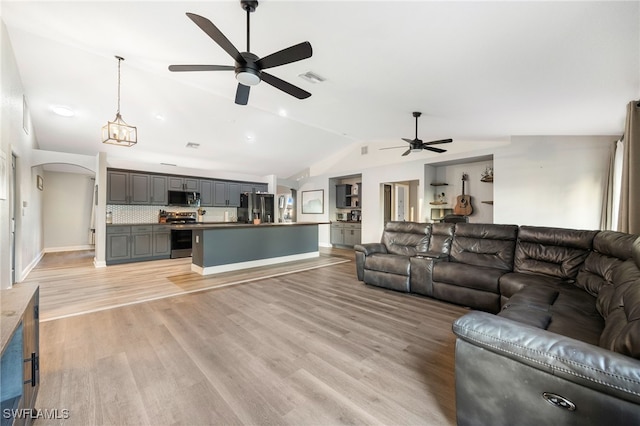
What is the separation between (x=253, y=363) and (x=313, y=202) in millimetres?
7589

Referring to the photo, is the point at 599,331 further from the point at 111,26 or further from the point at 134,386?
the point at 111,26

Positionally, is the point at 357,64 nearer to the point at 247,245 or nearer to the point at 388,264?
the point at 388,264

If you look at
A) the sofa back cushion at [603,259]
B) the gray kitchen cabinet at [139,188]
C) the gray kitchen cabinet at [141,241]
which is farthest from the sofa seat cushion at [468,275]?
the gray kitchen cabinet at [139,188]

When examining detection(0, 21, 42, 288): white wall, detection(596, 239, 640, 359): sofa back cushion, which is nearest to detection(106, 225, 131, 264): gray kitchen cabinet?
detection(0, 21, 42, 288): white wall

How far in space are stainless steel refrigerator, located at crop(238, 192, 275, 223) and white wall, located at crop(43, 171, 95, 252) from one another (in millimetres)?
Answer: 4586

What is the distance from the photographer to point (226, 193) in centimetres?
807

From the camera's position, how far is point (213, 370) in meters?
1.95

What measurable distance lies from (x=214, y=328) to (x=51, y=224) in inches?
326

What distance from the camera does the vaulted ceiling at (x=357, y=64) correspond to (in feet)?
6.33

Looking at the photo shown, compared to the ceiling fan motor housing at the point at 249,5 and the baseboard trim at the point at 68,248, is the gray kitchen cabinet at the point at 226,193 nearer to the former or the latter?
the baseboard trim at the point at 68,248

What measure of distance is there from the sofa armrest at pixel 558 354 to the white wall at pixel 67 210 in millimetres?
10285

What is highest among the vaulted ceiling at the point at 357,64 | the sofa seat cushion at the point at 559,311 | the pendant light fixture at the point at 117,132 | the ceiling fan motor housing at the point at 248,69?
the vaulted ceiling at the point at 357,64

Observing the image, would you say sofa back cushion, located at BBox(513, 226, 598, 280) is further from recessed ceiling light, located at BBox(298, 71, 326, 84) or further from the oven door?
the oven door

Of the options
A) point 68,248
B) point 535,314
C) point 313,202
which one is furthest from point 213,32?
point 68,248
